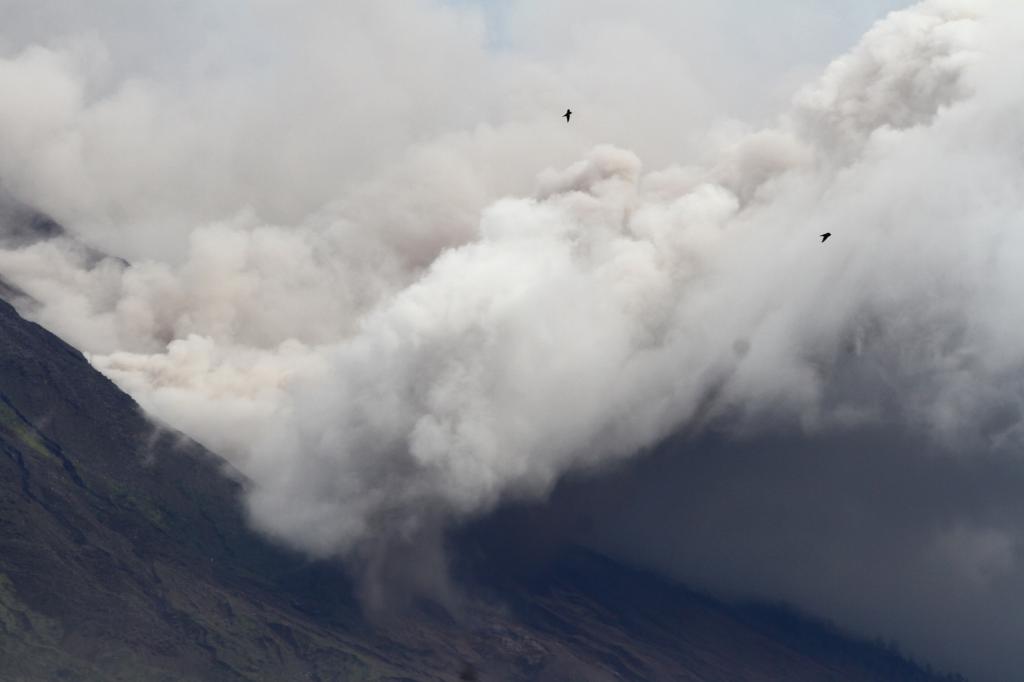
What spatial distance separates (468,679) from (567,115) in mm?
58222

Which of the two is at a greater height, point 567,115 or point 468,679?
point 567,115

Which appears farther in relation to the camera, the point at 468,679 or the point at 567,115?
the point at 567,115

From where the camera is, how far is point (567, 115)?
4213 inches

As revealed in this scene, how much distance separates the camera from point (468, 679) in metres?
60.4
